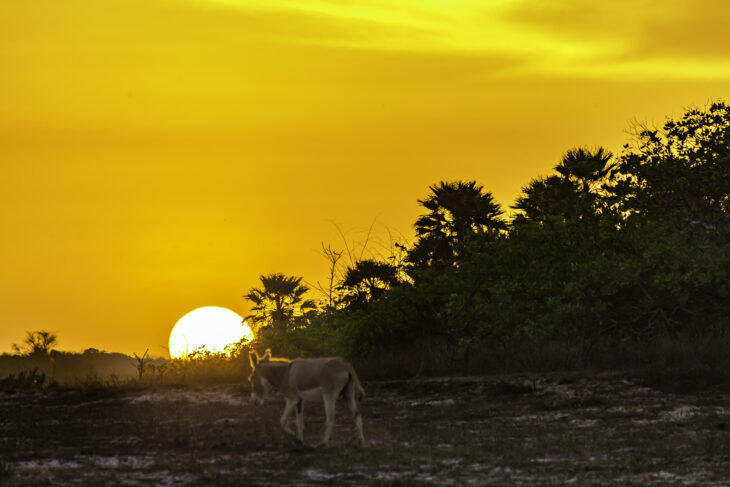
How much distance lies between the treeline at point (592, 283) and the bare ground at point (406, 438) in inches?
283

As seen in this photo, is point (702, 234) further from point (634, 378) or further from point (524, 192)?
point (524, 192)

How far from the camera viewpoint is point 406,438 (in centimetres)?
2342

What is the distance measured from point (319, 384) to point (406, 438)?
8.47 feet

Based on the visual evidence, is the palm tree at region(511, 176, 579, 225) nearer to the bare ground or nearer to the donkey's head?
the bare ground

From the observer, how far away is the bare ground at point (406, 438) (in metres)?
18.0

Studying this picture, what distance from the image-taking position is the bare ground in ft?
58.9

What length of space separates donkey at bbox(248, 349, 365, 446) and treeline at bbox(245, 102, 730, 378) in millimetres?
18765

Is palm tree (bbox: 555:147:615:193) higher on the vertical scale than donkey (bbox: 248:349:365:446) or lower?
higher

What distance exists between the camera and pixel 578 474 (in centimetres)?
1742

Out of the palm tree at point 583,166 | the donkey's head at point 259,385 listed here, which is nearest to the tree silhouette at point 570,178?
the palm tree at point 583,166

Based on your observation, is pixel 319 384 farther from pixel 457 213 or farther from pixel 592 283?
pixel 457 213

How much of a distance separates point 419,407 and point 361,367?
11.8 metres

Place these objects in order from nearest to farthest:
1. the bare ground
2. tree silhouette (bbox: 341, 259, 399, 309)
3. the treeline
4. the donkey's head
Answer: the bare ground < the donkey's head < the treeline < tree silhouette (bbox: 341, 259, 399, 309)

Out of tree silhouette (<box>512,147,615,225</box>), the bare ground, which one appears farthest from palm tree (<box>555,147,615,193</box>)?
the bare ground
